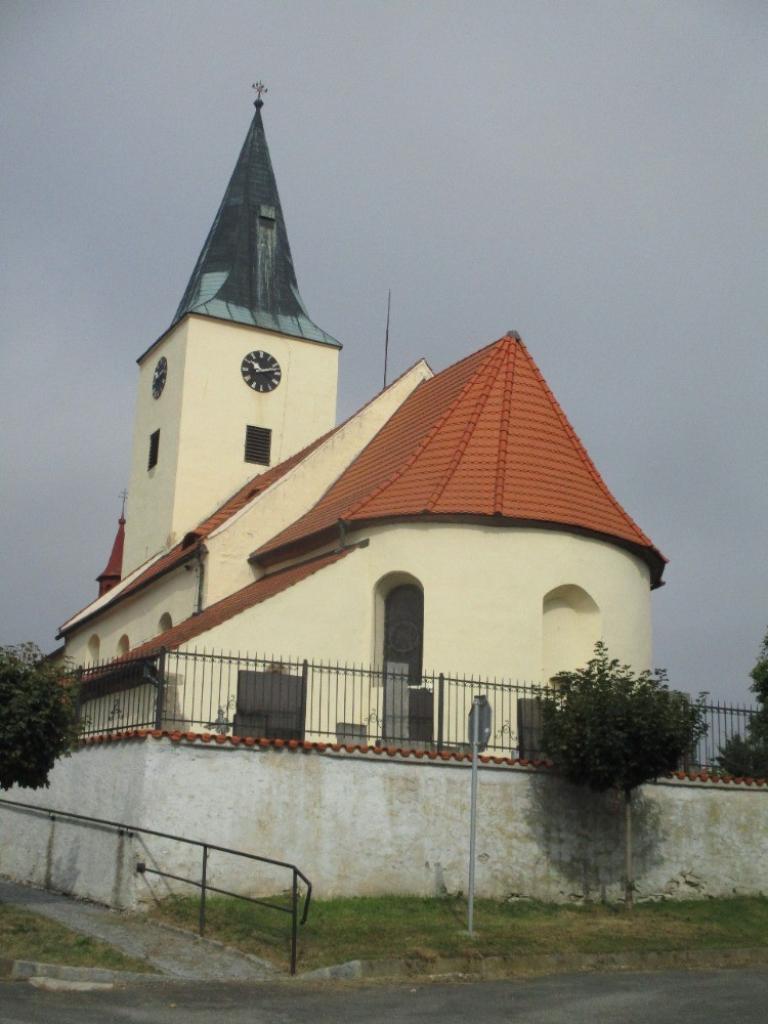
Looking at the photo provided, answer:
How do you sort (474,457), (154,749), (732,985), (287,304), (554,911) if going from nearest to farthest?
(732,985) → (154,749) → (554,911) → (474,457) → (287,304)

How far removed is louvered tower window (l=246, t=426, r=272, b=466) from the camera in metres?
35.0

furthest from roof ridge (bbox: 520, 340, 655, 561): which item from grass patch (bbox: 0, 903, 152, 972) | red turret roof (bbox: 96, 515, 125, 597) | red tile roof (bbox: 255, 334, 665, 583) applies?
red turret roof (bbox: 96, 515, 125, 597)

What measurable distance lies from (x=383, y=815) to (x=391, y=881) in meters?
0.82

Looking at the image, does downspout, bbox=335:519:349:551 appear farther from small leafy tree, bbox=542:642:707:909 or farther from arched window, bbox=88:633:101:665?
arched window, bbox=88:633:101:665

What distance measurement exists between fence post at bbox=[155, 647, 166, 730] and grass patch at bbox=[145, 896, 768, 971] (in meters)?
2.24

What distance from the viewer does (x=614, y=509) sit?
982 inches

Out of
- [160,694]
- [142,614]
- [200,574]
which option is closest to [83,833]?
[160,694]

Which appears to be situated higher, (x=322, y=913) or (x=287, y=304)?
(x=287, y=304)

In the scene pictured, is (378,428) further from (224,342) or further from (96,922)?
(96,922)

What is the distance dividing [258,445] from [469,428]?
1131cm

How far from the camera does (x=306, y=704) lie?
61.5 feet

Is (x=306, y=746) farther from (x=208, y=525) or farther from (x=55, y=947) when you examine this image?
(x=208, y=525)

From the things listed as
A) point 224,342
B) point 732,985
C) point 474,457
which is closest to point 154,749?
point 732,985

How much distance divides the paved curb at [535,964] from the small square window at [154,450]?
2445cm
